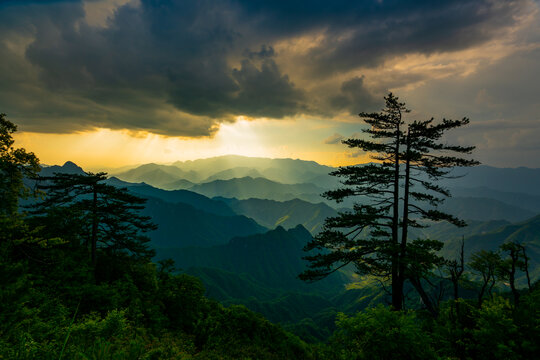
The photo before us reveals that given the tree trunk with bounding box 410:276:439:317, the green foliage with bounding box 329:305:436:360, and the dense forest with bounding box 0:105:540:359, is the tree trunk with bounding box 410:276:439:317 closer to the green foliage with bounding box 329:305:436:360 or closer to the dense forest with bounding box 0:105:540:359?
the dense forest with bounding box 0:105:540:359

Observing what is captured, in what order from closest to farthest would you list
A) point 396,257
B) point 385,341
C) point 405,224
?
point 385,341 → point 396,257 → point 405,224

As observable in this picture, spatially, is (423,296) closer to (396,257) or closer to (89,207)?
(396,257)

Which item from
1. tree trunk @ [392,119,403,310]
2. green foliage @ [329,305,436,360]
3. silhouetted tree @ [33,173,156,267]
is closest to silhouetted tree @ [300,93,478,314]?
tree trunk @ [392,119,403,310]

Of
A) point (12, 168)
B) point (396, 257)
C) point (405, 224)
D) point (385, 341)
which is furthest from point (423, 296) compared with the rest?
point (12, 168)

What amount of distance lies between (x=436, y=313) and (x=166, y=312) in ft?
66.1

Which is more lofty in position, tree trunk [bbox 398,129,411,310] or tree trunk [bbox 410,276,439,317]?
tree trunk [bbox 398,129,411,310]

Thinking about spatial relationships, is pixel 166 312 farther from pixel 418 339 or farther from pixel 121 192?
pixel 418 339

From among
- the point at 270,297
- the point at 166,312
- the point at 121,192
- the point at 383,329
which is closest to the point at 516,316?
the point at 383,329

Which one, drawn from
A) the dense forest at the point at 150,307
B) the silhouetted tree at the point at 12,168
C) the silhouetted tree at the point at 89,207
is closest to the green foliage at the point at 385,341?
the dense forest at the point at 150,307

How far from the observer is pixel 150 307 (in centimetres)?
1845

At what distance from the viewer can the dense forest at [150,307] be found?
745 cm

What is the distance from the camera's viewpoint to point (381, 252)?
13.7 meters

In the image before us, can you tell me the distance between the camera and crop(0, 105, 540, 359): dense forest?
7445 mm

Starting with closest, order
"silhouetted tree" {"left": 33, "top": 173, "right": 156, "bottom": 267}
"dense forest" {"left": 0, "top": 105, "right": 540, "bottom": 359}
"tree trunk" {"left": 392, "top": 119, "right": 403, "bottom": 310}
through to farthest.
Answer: "dense forest" {"left": 0, "top": 105, "right": 540, "bottom": 359}, "tree trunk" {"left": 392, "top": 119, "right": 403, "bottom": 310}, "silhouetted tree" {"left": 33, "top": 173, "right": 156, "bottom": 267}
